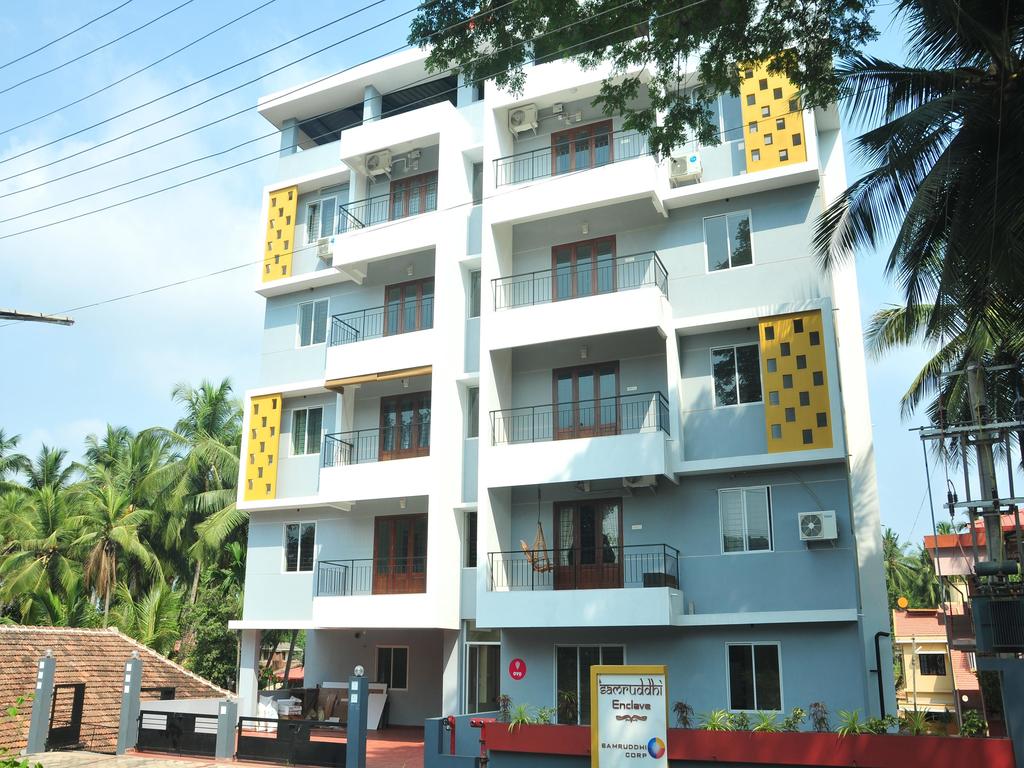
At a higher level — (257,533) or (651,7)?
(651,7)

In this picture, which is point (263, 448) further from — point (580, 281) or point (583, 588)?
point (583, 588)

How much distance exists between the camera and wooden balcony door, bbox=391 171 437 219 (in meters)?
23.5

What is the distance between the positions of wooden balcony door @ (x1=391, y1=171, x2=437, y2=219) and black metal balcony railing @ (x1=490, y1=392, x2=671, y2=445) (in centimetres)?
595

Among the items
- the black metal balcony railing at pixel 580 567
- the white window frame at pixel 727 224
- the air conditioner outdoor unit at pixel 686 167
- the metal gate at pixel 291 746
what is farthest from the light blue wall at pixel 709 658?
the air conditioner outdoor unit at pixel 686 167

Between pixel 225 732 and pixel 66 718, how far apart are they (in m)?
4.53

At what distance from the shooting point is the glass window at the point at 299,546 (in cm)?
2292

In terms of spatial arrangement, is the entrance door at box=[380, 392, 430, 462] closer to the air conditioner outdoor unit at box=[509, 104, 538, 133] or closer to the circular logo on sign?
the air conditioner outdoor unit at box=[509, 104, 538, 133]

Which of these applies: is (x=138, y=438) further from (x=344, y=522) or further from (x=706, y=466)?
(x=706, y=466)

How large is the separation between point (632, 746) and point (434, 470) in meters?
9.86

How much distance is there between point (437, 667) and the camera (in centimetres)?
2331

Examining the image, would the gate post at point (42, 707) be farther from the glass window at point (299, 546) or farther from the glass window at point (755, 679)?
the glass window at point (755, 679)

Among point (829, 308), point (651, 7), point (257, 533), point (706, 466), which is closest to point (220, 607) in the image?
point (257, 533)

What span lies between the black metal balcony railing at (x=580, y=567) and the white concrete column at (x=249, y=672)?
7113 millimetres

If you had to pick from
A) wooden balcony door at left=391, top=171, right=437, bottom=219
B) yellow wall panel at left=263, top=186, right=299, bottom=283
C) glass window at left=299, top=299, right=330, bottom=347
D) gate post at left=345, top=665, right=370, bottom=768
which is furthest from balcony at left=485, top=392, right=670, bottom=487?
yellow wall panel at left=263, top=186, right=299, bottom=283
